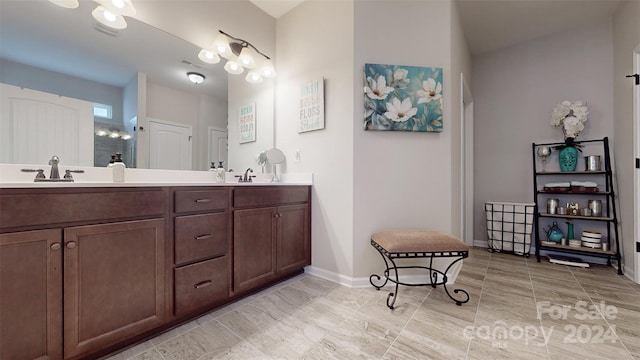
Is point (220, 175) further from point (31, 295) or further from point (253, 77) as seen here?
point (31, 295)

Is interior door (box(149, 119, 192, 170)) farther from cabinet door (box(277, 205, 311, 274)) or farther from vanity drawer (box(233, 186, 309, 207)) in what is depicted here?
cabinet door (box(277, 205, 311, 274))

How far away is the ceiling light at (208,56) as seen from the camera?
6.96ft

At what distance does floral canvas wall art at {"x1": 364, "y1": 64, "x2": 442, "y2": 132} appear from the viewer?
211cm

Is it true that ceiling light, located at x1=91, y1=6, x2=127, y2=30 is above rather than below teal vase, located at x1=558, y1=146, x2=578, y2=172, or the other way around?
above

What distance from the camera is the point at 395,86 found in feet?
6.97

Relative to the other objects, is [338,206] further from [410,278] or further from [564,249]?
[564,249]

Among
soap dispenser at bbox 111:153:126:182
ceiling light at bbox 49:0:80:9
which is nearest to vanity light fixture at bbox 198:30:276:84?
ceiling light at bbox 49:0:80:9

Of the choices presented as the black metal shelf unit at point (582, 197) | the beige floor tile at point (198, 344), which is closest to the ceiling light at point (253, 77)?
the beige floor tile at point (198, 344)

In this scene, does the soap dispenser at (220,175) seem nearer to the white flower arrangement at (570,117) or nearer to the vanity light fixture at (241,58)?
the vanity light fixture at (241,58)

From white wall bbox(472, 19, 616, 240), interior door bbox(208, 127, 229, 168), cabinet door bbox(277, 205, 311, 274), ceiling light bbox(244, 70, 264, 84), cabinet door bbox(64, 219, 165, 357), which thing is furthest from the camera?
white wall bbox(472, 19, 616, 240)

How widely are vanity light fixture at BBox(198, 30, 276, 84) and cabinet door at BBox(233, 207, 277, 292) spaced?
138 cm

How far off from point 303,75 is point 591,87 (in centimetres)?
326

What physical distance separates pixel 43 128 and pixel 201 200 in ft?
3.03

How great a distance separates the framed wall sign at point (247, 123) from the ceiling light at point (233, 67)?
1.07 ft
